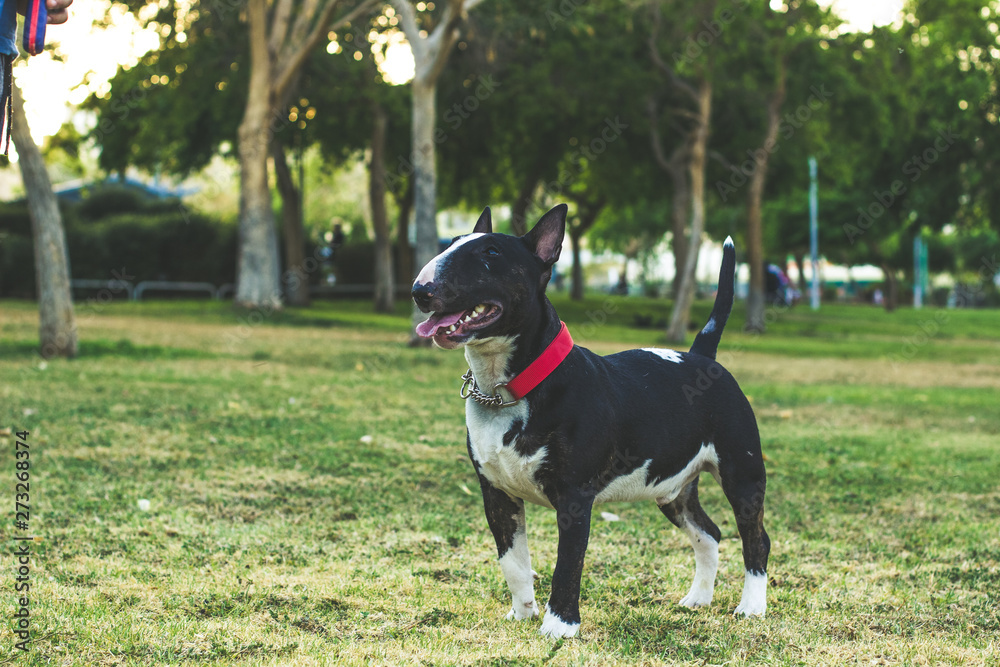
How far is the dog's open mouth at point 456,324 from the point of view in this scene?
3.40 meters

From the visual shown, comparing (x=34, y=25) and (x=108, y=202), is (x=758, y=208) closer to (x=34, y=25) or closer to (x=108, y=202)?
(x=108, y=202)

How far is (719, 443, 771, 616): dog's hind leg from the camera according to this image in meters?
4.16

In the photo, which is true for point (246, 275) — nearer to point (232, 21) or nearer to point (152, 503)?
point (232, 21)

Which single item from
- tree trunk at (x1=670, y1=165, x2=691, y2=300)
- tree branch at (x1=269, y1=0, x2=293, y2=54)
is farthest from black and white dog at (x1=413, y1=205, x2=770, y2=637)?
tree trunk at (x1=670, y1=165, x2=691, y2=300)

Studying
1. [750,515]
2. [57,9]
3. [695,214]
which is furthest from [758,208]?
[57,9]

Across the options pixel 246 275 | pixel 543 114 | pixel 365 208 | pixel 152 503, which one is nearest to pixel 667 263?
pixel 365 208

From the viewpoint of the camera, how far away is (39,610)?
155 inches

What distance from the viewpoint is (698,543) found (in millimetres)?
4406

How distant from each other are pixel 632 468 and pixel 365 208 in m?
51.9

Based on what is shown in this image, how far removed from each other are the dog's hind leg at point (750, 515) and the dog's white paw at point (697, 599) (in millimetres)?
176

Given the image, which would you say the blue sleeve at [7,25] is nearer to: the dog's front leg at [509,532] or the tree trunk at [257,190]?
the dog's front leg at [509,532]

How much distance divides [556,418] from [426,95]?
1432cm

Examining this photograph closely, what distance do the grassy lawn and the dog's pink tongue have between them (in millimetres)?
1188

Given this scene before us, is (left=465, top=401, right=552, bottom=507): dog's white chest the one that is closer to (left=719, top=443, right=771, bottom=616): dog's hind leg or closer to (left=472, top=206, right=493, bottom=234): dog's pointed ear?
(left=472, top=206, right=493, bottom=234): dog's pointed ear
